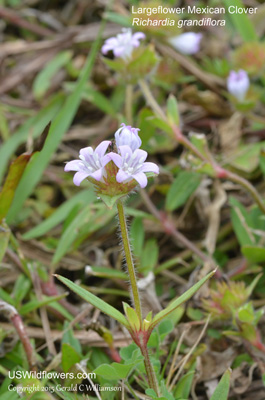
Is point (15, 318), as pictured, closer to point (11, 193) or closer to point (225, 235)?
point (11, 193)

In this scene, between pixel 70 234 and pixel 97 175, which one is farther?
pixel 70 234

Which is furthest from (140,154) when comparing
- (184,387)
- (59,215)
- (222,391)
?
(59,215)

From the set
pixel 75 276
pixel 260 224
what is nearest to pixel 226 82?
pixel 260 224

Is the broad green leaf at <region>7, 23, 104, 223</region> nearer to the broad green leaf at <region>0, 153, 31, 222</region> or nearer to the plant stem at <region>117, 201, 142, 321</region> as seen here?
the broad green leaf at <region>0, 153, 31, 222</region>

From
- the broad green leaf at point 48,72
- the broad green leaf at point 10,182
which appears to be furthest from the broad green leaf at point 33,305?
the broad green leaf at point 48,72

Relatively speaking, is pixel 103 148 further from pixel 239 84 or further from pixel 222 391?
pixel 239 84

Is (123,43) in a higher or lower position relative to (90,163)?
higher

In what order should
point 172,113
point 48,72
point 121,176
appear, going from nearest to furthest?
A: point 121,176 < point 172,113 < point 48,72
